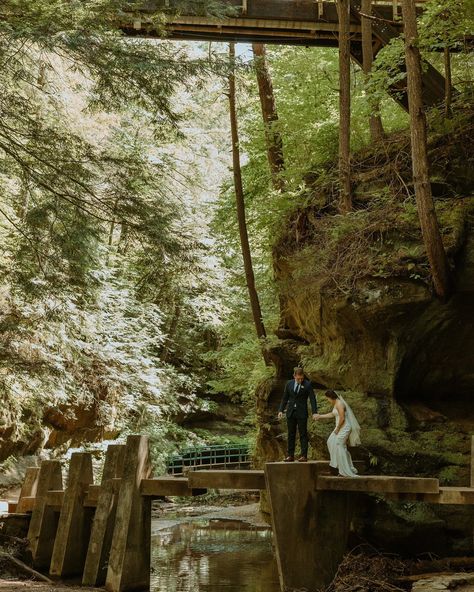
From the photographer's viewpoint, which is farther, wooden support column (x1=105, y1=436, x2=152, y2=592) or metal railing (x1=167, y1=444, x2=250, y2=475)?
metal railing (x1=167, y1=444, x2=250, y2=475)

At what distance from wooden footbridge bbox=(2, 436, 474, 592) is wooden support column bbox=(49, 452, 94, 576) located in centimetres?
2

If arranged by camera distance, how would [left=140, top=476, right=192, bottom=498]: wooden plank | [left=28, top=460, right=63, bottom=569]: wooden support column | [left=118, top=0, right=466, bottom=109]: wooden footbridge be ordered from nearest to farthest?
[left=140, top=476, right=192, bottom=498]: wooden plank, [left=28, top=460, right=63, bottom=569]: wooden support column, [left=118, top=0, right=466, bottom=109]: wooden footbridge

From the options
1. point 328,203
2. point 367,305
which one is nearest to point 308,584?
point 367,305

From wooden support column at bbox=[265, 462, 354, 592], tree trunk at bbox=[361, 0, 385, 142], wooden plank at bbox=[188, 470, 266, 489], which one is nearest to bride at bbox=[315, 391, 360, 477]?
wooden support column at bbox=[265, 462, 354, 592]

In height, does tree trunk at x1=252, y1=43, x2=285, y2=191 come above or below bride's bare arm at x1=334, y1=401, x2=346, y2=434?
above

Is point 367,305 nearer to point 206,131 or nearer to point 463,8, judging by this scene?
point 463,8

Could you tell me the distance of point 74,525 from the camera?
1212 cm

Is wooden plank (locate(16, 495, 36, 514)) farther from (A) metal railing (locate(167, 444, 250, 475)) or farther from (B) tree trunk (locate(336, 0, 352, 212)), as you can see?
(A) metal railing (locate(167, 444, 250, 475))

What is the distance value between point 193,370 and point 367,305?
617 inches

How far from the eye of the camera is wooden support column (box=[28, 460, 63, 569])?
1253 cm

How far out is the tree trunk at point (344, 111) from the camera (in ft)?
47.9

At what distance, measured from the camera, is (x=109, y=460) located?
39.6ft

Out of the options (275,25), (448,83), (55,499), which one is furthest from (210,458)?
(448,83)

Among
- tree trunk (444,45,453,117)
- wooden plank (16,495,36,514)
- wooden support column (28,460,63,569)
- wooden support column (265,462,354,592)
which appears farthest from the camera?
tree trunk (444,45,453,117)
